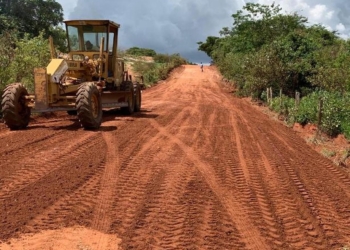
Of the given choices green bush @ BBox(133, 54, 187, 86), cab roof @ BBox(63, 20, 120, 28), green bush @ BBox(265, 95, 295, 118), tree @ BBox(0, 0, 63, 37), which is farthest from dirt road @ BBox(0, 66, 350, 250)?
tree @ BBox(0, 0, 63, 37)

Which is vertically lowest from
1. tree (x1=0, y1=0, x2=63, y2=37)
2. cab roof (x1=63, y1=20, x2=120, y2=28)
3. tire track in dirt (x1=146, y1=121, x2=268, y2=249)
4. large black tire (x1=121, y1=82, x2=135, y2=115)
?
tire track in dirt (x1=146, y1=121, x2=268, y2=249)

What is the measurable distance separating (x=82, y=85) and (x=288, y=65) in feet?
50.4

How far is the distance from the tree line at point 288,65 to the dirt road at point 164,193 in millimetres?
5549

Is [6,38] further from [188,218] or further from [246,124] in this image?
[188,218]

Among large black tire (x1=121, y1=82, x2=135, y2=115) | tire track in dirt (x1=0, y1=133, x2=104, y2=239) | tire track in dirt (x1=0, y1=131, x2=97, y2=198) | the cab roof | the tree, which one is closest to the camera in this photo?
tire track in dirt (x1=0, y1=133, x2=104, y2=239)

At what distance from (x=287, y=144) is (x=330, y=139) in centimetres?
285

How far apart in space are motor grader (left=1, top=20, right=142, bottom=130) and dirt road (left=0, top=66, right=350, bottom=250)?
62 centimetres

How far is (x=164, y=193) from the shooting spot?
6.12 meters

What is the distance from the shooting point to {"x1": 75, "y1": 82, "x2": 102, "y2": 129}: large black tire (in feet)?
34.4

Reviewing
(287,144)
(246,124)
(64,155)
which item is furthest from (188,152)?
(246,124)

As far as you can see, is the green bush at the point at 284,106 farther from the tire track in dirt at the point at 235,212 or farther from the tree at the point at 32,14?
the tree at the point at 32,14

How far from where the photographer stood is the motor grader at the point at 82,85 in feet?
35.0

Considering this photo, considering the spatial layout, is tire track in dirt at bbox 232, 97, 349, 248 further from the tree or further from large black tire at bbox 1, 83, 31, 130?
the tree

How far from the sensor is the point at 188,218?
5.26m
